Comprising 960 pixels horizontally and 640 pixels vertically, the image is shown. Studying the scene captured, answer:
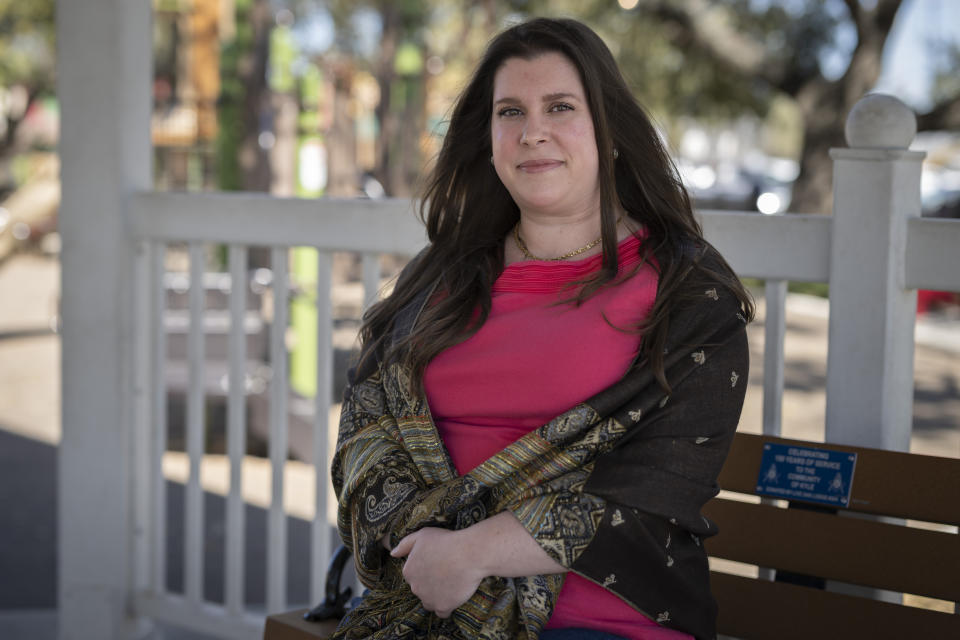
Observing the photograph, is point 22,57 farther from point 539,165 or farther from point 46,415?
point 539,165

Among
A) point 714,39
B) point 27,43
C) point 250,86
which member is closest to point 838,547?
point 250,86

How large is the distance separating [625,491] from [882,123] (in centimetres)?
97

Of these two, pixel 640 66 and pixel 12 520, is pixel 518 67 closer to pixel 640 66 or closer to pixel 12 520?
pixel 12 520

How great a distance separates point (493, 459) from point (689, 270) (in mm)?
473

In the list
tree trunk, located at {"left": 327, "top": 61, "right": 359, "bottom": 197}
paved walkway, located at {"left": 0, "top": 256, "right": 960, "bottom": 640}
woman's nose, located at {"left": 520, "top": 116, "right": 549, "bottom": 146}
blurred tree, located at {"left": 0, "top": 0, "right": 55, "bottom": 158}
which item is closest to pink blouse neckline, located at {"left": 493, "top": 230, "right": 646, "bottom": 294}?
woman's nose, located at {"left": 520, "top": 116, "right": 549, "bottom": 146}

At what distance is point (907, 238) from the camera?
230 cm

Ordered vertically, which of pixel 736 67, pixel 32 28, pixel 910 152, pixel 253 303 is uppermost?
pixel 32 28

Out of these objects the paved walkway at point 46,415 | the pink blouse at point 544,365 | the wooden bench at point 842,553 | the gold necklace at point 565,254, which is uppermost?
the gold necklace at point 565,254

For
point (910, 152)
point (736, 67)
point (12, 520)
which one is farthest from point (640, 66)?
point (910, 152)

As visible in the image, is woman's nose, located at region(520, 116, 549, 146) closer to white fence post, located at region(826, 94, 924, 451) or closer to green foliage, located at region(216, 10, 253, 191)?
white fence post, located at region(826, 94, 924, 451)

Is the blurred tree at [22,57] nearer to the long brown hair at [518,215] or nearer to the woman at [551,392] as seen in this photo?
the long brown hair at [518,215]

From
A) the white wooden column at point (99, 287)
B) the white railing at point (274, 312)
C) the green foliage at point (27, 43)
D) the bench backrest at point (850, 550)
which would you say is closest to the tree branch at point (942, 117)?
the white wooden column at point (99, 287)

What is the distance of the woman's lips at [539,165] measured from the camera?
82.0 inches

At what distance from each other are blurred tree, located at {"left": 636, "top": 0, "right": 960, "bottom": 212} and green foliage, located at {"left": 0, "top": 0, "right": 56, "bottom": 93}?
1543 centimetres
